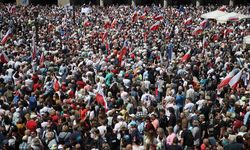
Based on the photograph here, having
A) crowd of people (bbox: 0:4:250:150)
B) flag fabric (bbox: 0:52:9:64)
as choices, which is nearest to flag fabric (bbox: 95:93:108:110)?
crowd of people (bbox: 0:4:250:150)

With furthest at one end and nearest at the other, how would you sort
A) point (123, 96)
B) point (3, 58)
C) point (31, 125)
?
point (3, 58) < point (123, 96) < point (31, 125)

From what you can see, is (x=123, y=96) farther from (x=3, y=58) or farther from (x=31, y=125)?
(x=3, y=58)

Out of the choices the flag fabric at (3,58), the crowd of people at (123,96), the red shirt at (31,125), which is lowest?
the crowd of people at (123,96)

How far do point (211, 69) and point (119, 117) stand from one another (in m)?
7.81

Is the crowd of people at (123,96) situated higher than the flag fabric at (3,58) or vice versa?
the flag fabric at (3,58)

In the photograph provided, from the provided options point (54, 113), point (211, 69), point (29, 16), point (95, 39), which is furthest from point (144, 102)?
point (29, 16)

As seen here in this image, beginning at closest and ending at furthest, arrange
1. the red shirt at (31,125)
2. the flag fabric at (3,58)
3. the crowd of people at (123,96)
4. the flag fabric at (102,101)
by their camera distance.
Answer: the crowd of people at (123,96), the red shirt at (31,125), the flag fabric at (102,101), the flag fabric at (3,58)

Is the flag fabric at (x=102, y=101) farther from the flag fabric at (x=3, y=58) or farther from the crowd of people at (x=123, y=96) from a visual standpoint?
the flag fabric at (x=3, y=58)

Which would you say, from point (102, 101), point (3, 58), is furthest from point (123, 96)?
point (3, 58)

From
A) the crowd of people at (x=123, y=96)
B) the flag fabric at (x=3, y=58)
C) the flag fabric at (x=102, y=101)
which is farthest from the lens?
the flag fabric at (x=3, y=58)

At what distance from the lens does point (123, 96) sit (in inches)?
600

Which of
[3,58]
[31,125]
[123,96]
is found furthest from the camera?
[3,58]

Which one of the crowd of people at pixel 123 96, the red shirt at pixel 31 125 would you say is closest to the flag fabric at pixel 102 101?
the crowd of people at pixel 123 96

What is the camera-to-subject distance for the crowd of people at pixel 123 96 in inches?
455
